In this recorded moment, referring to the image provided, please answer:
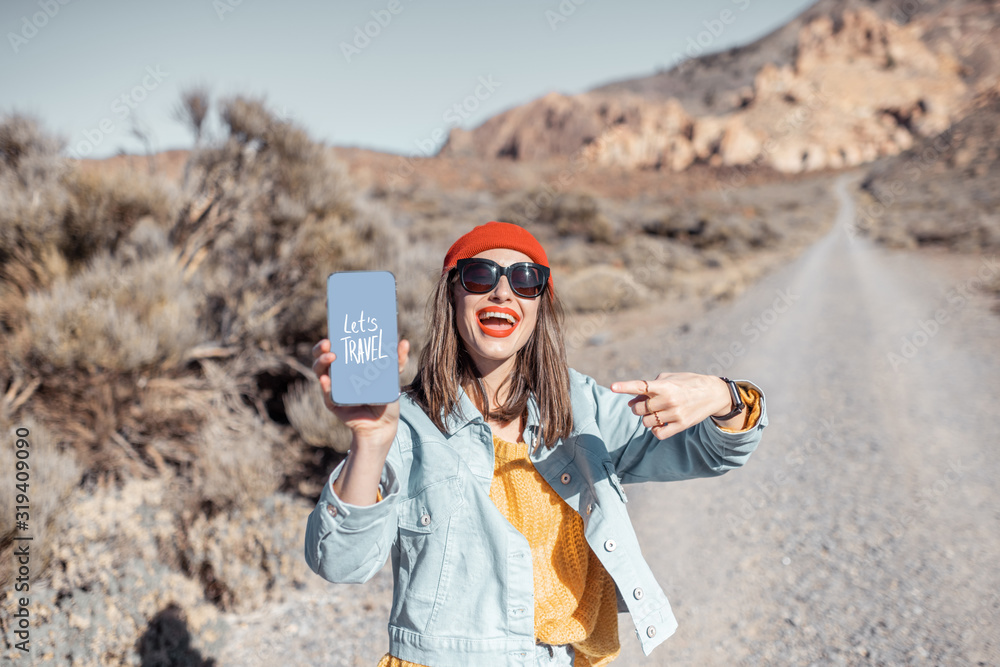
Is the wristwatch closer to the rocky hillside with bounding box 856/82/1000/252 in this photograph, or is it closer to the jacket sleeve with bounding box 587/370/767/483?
the jacket sleeve with bounding box 587/370/767/483

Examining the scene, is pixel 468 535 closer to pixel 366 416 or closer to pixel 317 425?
pixel 366 416

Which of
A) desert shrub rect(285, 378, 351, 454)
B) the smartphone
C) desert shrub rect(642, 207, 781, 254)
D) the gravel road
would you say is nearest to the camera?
the smartphone

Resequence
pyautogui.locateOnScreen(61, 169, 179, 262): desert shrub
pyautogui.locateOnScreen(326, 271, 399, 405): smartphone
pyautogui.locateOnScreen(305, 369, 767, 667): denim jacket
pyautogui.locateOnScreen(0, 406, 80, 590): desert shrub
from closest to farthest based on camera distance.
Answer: pyautogui.locateOnScreen(326, 271, 399, 405): smartphone < pyautogui.locateOnScreen(305, 369, 767, 667): denim jacket < pyautogui.locateOnScreen(0, 406, 80, 590): desert shrub < pyautogui.locateOnScreen(61, 169, 179, 262): desert shrub

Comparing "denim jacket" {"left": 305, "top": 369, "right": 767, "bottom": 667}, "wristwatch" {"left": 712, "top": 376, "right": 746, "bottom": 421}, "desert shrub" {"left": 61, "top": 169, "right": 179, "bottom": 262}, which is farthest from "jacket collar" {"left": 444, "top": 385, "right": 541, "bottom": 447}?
"desert shrub" {"left": 61, "top": 169, "right": 179, "bottom": 262}

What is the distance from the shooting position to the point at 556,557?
130cm

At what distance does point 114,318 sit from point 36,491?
1.34m

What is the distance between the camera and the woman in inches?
41.8

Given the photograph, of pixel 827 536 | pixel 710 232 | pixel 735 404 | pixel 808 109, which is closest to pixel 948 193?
pixel 710 232

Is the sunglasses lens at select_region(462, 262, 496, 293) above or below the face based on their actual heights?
above

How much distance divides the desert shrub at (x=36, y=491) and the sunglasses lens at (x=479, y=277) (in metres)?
2.54

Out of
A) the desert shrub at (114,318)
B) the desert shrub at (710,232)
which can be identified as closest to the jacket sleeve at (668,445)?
the desert shrub at (114,318)

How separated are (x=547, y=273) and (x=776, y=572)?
8.90 feet

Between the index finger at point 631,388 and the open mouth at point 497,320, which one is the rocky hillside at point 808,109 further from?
the index finger at point 631,388

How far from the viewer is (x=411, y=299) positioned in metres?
5.35
